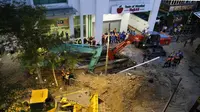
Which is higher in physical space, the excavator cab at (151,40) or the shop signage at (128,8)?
the shop signage at (128,8)

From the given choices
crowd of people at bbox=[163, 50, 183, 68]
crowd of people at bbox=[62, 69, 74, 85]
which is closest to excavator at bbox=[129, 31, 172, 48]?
crowd of people at bbox=[163, 50, 183, 68]

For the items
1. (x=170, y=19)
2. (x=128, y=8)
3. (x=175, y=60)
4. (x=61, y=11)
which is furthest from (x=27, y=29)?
(x=170, y=19)

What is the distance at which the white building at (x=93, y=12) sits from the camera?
21061mm

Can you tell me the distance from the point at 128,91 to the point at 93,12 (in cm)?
1113

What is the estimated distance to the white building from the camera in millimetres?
21061

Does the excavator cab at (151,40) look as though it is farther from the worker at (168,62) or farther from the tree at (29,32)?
the tree at (29,32)

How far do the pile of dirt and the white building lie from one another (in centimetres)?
762

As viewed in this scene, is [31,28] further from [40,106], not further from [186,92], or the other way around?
[186,92]

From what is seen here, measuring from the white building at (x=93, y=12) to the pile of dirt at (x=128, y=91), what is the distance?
762cm

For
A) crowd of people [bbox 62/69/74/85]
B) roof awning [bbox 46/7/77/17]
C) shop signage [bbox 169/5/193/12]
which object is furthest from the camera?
shop signage [bbox 169/5/193/12]

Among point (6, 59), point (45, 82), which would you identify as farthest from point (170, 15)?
point (6, 59)

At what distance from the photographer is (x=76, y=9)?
22047mm

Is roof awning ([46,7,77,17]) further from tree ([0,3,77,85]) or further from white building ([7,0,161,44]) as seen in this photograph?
tree ([0,3,77,85])

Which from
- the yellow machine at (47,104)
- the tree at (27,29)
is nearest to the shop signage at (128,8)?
the tree at (27,29)
